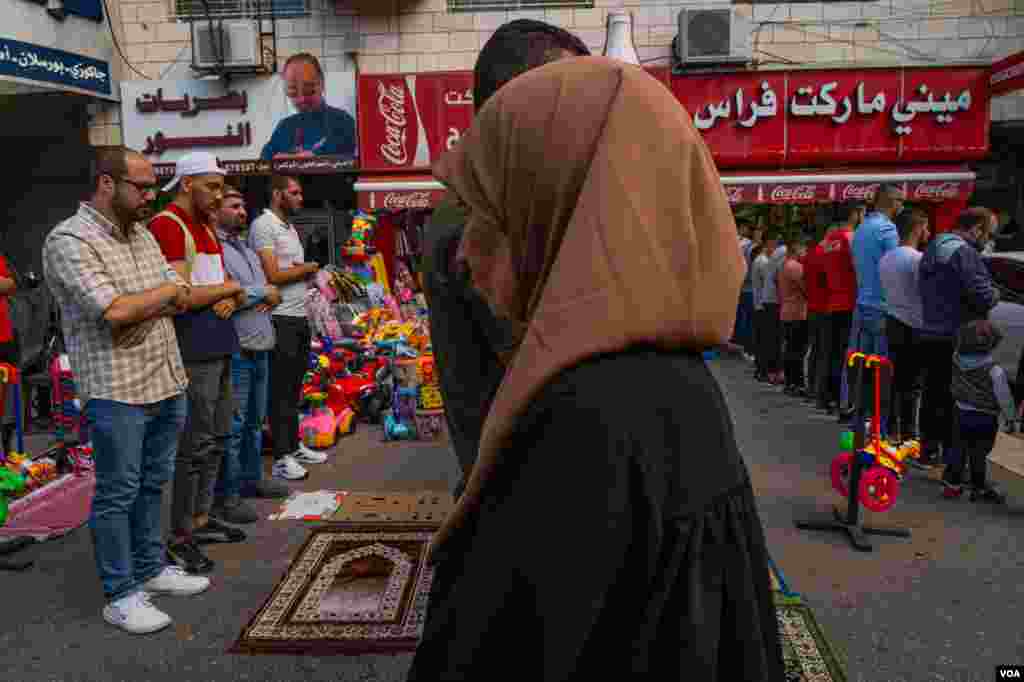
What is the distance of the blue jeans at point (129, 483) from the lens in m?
3.26

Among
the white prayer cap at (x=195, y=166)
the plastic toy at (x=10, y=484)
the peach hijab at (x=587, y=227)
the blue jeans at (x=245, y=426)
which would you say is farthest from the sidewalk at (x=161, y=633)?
the peach hijab at (x=587, y=227)

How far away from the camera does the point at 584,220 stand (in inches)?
41.3

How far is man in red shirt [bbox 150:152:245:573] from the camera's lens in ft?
12.7

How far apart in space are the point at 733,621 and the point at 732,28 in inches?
459

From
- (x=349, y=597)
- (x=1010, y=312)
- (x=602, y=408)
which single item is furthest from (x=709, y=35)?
(x=602, y=408)

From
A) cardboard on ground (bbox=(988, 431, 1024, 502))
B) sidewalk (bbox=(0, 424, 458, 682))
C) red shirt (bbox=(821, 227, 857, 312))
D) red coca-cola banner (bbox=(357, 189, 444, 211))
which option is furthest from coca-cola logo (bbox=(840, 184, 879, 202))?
sidewalk (bbox=(0, 424, 458, 682))

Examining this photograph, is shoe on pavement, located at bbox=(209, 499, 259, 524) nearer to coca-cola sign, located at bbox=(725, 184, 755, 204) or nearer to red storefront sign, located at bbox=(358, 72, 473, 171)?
red storefront sign, located at bbox=(358, 72, 473, 171)

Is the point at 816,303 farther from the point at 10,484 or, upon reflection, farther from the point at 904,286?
the point at 10,484

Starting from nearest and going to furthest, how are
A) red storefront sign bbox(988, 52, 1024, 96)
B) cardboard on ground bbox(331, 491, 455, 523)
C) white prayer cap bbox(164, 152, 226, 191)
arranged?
white prayer cap bbox(164, 152, 226, 191)
cardboard on ground bbox(331, 491, 455, 523)
red storefront sign bbox(988, 52, 1024, 96)

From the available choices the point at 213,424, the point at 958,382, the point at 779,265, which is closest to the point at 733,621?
the point at 213,424

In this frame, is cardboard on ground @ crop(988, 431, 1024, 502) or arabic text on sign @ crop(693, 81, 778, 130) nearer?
cardboard on ground @ crop(988, 431, 1024, 502)

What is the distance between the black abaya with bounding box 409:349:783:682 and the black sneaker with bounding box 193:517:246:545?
3.57 meters

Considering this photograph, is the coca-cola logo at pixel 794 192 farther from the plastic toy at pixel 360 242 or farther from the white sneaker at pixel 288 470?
the white sneaker at pixel 288 470

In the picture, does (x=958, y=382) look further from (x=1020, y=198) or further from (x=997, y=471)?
(x=1020, y=198)
